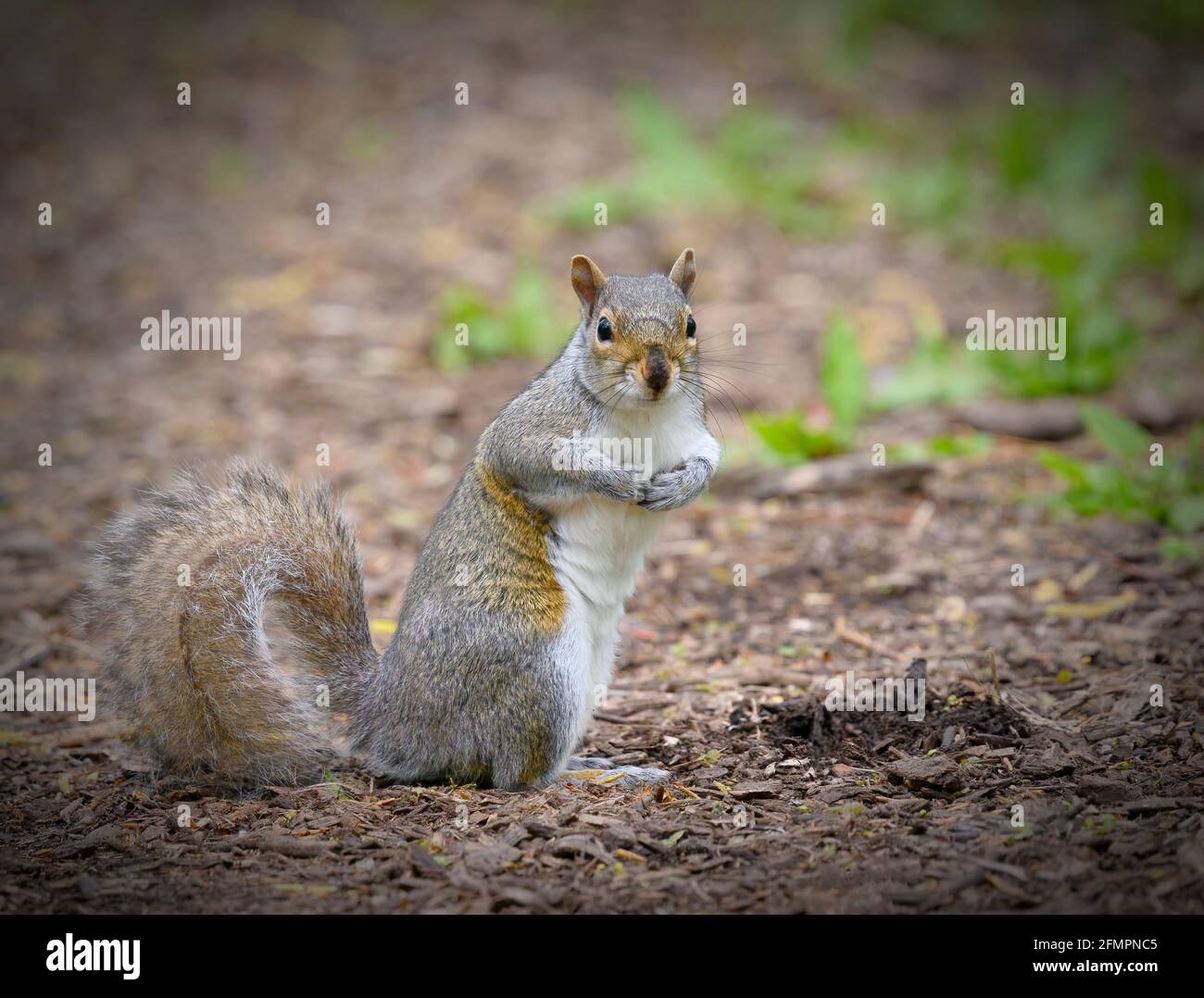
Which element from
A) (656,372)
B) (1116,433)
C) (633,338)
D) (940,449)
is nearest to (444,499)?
(940,449)

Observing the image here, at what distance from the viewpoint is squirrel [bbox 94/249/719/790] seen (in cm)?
435

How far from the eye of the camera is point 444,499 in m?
7.40

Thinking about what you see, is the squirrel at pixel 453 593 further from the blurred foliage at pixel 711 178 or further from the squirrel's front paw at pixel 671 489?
the blurred foliage at pixel 711 178

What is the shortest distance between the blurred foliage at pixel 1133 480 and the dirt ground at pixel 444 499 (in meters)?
0.17

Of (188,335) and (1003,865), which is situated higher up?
(188,335)

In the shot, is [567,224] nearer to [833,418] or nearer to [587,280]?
[833,418]

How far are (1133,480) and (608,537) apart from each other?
3.44m

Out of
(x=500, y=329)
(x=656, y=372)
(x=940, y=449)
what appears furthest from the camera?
(x=500, y=329)

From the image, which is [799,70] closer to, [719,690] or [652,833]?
[719,690]

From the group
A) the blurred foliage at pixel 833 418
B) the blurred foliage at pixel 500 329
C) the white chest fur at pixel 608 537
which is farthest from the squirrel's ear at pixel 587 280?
the blurred foliage at pixel 500 329

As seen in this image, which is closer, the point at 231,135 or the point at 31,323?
the point at 31,323

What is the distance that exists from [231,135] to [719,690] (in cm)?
975

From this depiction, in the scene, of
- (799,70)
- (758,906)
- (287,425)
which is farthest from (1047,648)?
(799,70)

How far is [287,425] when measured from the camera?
27.3ft
